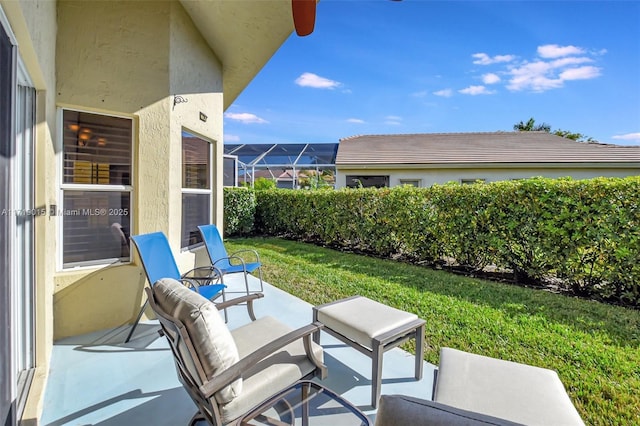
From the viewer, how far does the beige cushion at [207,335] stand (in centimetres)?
179

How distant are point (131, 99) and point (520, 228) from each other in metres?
6.61

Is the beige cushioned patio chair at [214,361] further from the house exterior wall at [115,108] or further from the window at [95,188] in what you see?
the window at [95,188]

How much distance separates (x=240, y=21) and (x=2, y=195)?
3.94 meters

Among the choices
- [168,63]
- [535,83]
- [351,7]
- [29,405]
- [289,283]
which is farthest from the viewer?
[535,83]

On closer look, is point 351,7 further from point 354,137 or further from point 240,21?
point 354,137

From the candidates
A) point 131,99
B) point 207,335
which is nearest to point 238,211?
point 131,99

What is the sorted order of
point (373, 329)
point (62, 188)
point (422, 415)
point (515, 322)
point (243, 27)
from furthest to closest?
point (243, 27) → point (515, 322) → point (62, 188) → point (373, 329) → point (422, 415)

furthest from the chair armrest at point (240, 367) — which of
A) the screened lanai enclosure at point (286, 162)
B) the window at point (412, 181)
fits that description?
the screened lanai enclosure at point (286, 162)

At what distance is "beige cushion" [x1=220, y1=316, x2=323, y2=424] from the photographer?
1890 mm

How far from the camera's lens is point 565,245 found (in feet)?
17.5

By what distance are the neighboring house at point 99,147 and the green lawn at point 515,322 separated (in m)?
2.81

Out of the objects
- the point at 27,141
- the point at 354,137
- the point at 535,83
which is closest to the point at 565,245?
the point at 27,141

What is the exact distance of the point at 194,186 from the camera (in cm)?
536

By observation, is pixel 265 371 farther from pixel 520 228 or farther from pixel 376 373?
pixel 520 228
